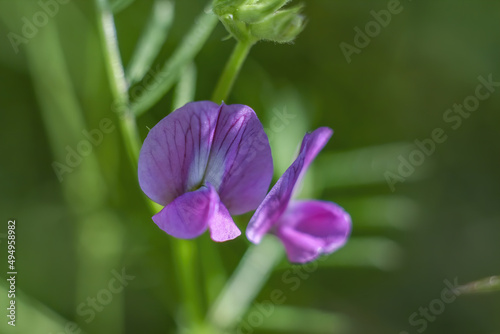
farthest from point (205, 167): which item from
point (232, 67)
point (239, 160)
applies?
point (232, 67)

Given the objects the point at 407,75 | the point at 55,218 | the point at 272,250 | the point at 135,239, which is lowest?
the point at 407,75

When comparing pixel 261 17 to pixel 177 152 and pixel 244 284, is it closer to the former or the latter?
pixel 177 152

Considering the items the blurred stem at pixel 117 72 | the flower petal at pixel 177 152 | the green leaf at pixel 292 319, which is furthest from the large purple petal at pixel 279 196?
the green leaf at pixel 292 319

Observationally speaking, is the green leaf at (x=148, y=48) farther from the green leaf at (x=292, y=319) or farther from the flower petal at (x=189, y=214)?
the green leaf at (x=292, y=319)

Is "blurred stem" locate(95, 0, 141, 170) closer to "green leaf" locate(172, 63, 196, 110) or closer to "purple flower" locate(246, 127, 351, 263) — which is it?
"green leaf" locate(172, 63, 196, 110)

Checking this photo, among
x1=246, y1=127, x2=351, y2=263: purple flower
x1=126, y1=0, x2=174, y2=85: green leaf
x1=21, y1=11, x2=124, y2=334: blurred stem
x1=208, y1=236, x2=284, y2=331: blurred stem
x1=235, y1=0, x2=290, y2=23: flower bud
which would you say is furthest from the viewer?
x1=21, y1=11, x2=124, y2=334: blurred stem

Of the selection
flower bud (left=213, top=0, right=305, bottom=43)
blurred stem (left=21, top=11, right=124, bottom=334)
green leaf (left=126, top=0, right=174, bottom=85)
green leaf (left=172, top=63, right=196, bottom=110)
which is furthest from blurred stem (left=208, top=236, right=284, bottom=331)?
flower bud (left=213, top=0, right=305, bottom=43)

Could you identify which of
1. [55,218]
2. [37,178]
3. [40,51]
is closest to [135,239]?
[55,218]

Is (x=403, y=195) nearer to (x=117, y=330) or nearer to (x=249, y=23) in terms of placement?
(x=117, y=330)
